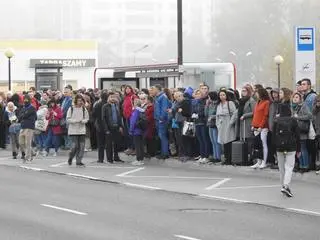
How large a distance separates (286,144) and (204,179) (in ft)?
10.5

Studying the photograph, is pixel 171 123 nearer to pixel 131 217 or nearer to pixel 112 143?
pixel 112 143

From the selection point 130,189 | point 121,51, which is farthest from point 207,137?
point 121,51

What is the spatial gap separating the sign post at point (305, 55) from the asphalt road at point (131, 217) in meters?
4.60

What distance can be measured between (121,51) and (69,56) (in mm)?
96944

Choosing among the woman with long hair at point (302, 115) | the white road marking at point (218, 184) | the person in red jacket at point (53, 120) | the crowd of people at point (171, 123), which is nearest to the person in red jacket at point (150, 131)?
the crowd of people at point (171, 123)

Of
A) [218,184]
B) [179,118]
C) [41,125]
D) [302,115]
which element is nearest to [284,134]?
[302,115]

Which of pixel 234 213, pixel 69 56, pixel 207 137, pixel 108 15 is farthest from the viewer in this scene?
pixel 108 15

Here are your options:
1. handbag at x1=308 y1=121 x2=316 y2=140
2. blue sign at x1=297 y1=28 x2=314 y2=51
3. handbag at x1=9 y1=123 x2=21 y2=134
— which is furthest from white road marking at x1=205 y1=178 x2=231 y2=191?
handbag at x1=9 y1=123 x2=21 y2=134

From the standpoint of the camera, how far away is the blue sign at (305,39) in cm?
1639

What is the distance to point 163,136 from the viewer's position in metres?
18.6

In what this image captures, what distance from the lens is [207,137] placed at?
1772 cm

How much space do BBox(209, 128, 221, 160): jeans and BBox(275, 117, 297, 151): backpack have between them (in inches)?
168

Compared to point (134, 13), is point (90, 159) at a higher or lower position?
lower

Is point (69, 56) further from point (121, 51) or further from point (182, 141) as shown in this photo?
point (121, 51)
